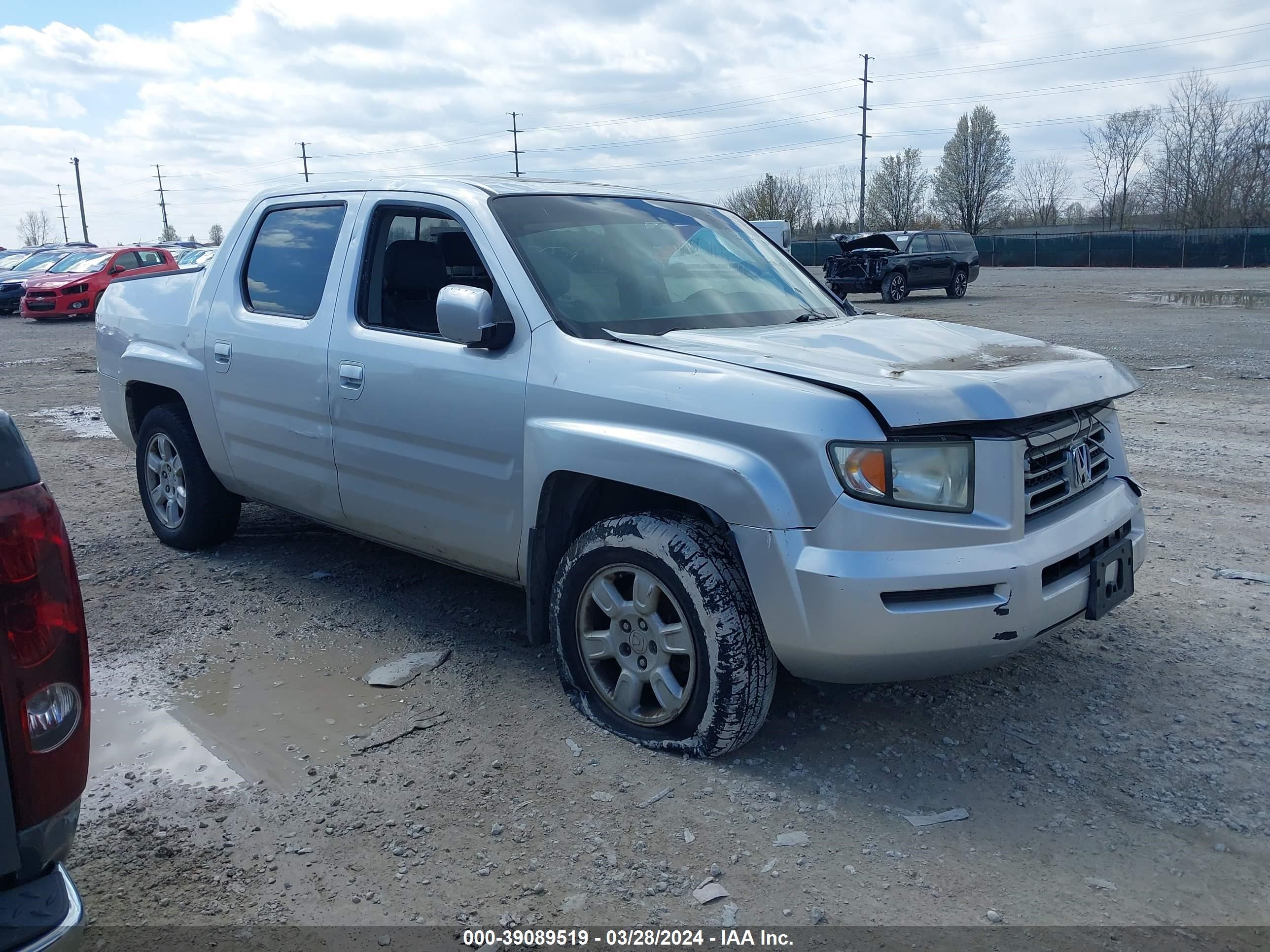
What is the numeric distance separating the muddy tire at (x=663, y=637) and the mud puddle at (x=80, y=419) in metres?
6.85

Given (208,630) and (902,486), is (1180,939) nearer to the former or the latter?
(902,486)

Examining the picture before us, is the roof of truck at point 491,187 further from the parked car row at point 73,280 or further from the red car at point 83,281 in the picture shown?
the red car at point 83,281

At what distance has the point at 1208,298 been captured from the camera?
24.4 meters

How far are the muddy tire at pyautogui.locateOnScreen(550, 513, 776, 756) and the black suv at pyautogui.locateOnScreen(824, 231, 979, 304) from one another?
21900mm

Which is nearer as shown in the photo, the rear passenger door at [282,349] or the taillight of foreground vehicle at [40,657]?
the taillight of foreground vehicle at [40,657]

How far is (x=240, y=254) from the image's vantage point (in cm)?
498

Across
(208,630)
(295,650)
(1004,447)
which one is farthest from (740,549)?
(208,630)

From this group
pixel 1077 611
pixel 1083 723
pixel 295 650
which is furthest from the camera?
pixel 295 650

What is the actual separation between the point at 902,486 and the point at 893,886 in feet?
3.41

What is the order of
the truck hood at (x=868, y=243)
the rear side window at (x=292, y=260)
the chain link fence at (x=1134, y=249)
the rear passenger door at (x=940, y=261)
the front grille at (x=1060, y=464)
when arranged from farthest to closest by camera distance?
the chain link fence at (x=1134, y=249), the rear passenger door at (x=940, y=261), the truck hood at (x=868, y=243), the rear side window at (x=292, y=260), the front grille at (x=1060, y=464)

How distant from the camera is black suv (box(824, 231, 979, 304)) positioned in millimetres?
24938

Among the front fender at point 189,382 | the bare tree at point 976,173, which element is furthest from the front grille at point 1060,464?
the bare tree at point 976,173

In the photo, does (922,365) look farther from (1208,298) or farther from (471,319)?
(1208,298)

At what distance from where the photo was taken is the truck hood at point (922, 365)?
290 centimetres
